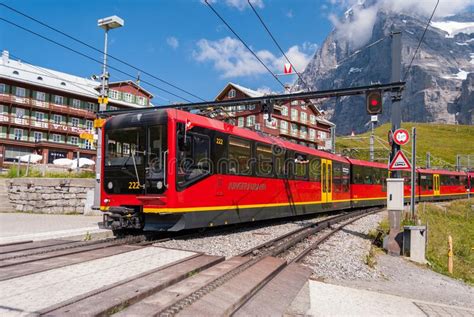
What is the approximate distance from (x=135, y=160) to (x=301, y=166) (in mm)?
7712

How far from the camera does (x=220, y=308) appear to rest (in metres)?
4.72

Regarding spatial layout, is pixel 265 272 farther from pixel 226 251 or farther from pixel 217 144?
pixel 217 144

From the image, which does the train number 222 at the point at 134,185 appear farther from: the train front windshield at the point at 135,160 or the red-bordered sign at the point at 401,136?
the red-bordered sign at the point at 401,136

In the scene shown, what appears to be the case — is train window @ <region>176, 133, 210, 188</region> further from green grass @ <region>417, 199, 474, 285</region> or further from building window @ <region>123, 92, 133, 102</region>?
building window @ <region>123, 92, 133, 102</region>

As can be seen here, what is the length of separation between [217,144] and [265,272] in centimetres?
488

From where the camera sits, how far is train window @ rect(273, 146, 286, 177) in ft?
45.4

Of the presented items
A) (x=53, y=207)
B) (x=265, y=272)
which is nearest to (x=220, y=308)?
(x=265, y=272)

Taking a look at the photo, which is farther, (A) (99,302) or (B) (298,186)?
(B) (298,186)

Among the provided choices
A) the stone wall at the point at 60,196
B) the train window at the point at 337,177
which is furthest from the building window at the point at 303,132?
the stone wall at the point at 60,196

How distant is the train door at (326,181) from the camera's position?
18.1m

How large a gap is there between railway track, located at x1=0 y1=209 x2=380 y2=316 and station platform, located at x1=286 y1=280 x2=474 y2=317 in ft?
0.74

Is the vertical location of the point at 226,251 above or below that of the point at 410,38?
below

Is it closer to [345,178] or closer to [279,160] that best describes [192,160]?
[279,160]

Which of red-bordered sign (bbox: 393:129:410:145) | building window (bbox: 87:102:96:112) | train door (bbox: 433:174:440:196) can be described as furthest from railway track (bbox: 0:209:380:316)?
building window (bbox: 87:102:96:112)
